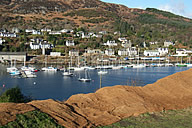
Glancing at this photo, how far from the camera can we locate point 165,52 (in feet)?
220

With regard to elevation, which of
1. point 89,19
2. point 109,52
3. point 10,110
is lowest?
point 10,110

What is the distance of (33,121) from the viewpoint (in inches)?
264

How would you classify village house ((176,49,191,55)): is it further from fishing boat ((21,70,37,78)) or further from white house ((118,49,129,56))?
fishing boat ((21,70,37,78))

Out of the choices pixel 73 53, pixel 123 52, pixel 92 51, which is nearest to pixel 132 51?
pixel 123 52

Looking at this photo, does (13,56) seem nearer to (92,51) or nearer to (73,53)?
(73,53)

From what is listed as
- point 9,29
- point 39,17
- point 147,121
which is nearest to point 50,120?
point 147,121

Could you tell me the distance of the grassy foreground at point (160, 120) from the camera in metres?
7.22

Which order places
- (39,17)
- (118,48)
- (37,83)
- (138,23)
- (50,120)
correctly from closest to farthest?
(50,120) → (37,83) → (118,48) → (39,17) → (138,23)

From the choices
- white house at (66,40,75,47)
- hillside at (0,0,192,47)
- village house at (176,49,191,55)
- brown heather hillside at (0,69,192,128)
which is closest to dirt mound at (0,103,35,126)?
brown heather hillside at (0,69,192,128)

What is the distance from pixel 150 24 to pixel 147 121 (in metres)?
92.6

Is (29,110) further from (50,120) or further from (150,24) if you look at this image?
(150,24)

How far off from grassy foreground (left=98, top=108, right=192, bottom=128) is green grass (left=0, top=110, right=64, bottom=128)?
64.3 inches

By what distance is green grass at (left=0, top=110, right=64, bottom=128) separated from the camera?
6440 millimetres

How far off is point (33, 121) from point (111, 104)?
316 cm
